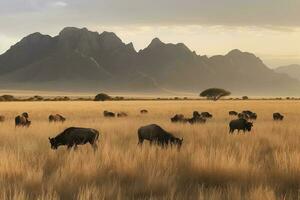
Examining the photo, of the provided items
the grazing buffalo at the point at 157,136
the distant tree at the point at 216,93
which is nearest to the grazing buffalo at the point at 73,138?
the grazing buffalo at the point at 157,136

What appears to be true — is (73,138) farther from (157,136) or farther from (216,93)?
(216,93)

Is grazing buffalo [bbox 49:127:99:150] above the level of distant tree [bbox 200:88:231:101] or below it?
below

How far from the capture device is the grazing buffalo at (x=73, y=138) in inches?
547

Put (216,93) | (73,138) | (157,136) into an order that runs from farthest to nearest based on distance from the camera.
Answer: (216,93) < (157,136) < (73,138)

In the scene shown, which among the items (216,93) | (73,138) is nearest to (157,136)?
(73,138)

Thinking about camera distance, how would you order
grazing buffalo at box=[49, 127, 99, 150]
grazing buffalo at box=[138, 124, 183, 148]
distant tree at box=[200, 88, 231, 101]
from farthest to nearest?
distant tree at box=[200, 88, 231, 101] < grazing buffalo at box=[138, 124, 183, 148] < grazing buffalo at box=[49, 127, 99, 150]

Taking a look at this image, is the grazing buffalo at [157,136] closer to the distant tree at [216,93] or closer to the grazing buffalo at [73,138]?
the grazing buffalo at [73,138]

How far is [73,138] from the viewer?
14.1m

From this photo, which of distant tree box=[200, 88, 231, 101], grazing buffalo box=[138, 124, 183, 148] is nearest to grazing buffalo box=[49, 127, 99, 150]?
grazing buffalo box=[138, 124, 183, 148]

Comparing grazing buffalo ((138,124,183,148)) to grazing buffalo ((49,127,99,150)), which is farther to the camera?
grazing buffalo ((138,124,183,148))

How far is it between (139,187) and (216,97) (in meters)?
125

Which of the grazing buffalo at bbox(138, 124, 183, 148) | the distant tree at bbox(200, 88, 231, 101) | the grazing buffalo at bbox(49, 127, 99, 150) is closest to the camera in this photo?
the grazing buffalo at bbox(49, 127, 99, 150)

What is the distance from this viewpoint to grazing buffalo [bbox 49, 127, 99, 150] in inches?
547

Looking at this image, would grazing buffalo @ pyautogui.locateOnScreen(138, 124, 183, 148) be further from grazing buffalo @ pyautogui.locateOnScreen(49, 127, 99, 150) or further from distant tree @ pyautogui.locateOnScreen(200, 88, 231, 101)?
distant tree @ pyautogui.locateOnScreen(200, 88, 231, 101)
